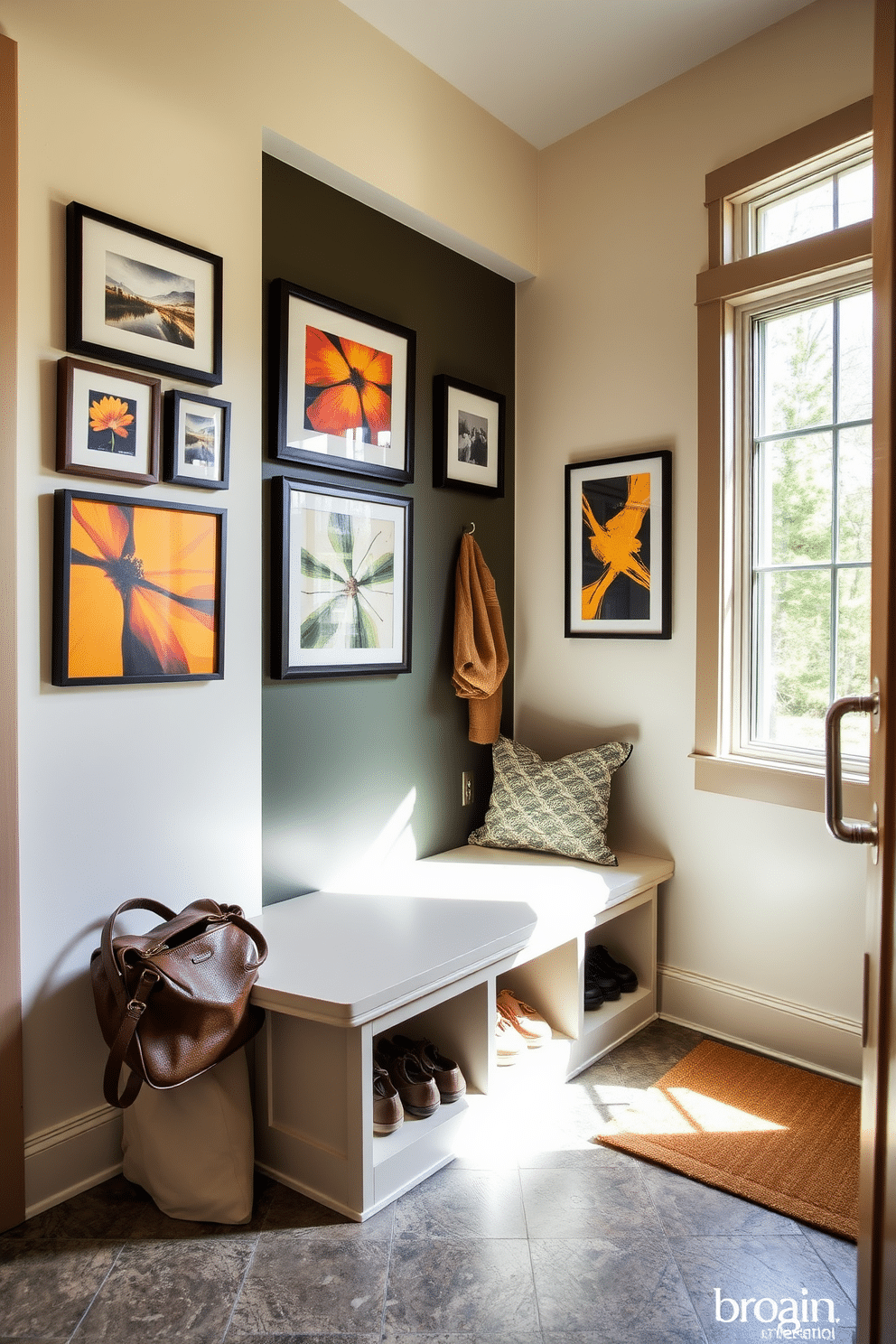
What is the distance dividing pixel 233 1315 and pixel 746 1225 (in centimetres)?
102

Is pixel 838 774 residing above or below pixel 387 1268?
above

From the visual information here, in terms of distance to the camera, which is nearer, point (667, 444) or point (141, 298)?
point (141, 298)

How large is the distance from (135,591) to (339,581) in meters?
0.65

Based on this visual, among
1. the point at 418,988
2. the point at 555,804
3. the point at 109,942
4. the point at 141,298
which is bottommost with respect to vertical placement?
the point at 418,988

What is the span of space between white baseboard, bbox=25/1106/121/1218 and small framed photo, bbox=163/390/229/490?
4.71 ft

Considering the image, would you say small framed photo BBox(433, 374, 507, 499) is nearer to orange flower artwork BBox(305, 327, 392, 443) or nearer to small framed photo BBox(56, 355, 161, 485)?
orange flower artwork BBox(305, 327, 392, 443)

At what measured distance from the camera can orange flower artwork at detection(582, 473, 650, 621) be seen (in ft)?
8.69

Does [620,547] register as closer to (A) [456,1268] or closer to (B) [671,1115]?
(B) [671,1115]

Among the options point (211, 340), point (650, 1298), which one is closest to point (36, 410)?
point (211, 340)

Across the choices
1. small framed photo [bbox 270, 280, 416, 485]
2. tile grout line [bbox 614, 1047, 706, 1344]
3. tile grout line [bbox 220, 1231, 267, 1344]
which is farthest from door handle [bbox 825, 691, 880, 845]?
small framed photo [bbox 270, 280, 416, 485]

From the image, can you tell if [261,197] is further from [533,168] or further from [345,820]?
[345,820]

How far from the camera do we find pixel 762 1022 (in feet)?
7.89

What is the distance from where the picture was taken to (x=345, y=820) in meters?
2.41

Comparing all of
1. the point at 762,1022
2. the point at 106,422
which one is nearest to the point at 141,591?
the point at 106,422
